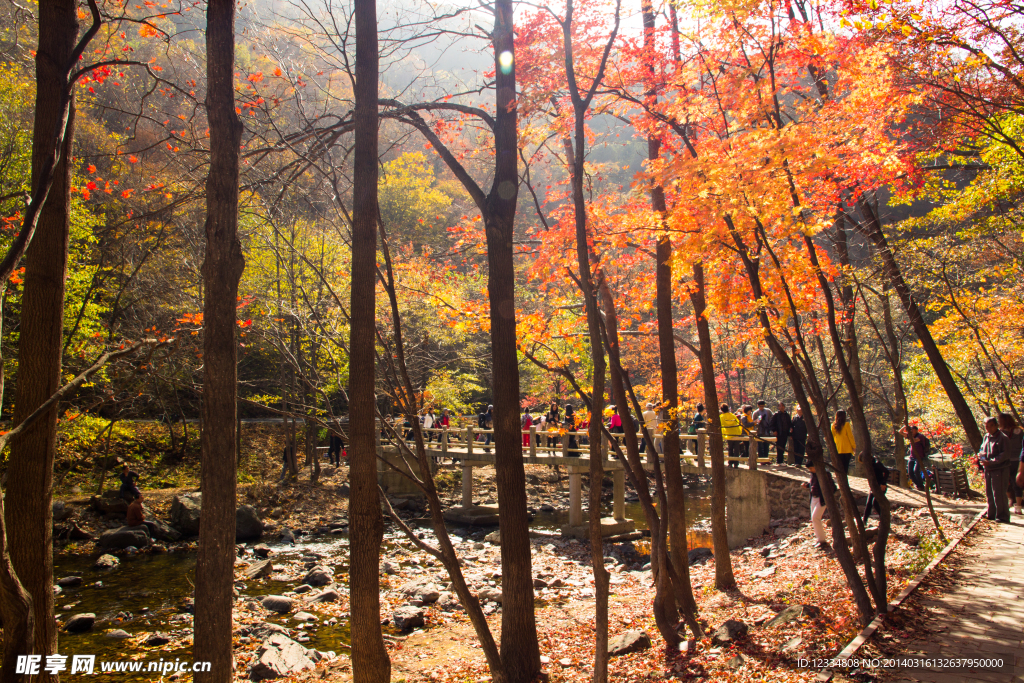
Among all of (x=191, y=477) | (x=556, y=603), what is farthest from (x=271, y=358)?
(x=556, y=603)

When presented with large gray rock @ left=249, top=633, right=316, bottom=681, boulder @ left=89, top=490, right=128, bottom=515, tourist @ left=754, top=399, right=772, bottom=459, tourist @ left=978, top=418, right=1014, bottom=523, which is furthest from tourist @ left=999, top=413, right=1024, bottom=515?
boulder @ left=89, top=490, right=128, bottom=515

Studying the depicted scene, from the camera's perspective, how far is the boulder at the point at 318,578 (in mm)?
11977

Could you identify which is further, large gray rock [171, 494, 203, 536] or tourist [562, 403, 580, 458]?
tourist [562, 403, 580, 458]

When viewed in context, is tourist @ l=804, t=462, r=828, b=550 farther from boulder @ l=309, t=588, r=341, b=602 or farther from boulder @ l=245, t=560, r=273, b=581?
boulder @ l=245, t=560, r=273, b=581

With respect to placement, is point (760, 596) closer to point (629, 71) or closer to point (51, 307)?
point (629, 71)

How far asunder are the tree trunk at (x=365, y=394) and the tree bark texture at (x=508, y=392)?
4.49 feet

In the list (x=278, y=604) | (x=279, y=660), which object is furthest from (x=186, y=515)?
(x=279, y=660)

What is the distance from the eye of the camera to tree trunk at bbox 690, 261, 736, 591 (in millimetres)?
8930

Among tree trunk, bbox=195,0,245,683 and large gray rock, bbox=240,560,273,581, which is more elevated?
tree trunk, bbox=195,0,245,683

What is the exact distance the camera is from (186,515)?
51.2 feet

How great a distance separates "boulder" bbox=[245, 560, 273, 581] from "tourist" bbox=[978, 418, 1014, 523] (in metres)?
13.5

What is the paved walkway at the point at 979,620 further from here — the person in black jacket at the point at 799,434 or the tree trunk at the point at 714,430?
the person in black jacket at the point at 799,434

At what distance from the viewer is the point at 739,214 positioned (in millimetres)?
6336

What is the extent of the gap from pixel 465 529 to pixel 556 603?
25.9 ft
